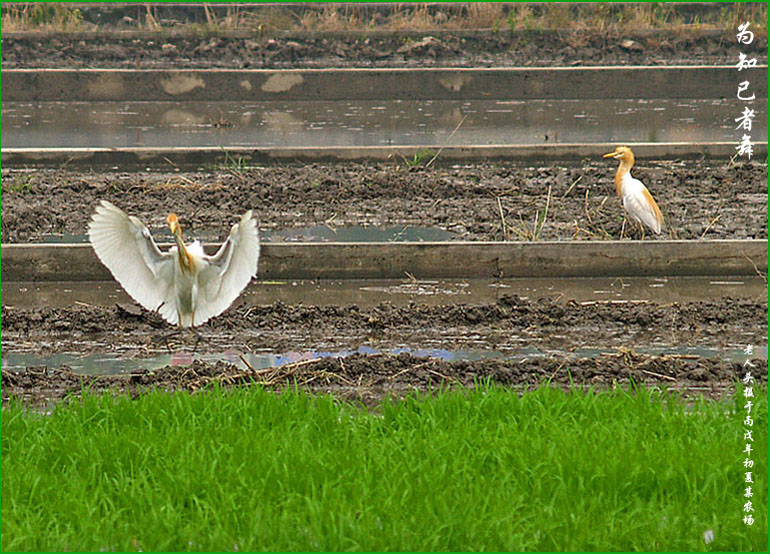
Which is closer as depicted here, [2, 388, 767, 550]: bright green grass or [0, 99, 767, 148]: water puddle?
[2, 388, 767, 550]: bright green grass

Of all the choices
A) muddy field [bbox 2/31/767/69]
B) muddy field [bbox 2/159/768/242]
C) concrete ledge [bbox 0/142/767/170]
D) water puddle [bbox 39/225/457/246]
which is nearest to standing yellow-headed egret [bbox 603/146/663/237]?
muddy field [bbox 2/159/768/242]

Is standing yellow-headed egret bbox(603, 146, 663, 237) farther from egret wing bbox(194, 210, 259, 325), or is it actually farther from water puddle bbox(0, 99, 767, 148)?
water puddle bbox(0, 99, 767, 148)

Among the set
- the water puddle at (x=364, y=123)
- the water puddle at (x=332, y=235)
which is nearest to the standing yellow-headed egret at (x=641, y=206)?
the water puddle at (x=332, y=235)

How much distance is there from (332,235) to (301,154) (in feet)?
8.93

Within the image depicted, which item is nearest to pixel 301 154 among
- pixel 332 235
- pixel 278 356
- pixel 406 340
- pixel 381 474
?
pixel 332 235

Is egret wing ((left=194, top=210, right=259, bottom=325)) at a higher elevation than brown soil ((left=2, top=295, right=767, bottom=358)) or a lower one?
higher

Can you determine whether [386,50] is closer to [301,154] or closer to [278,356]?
[301,154]

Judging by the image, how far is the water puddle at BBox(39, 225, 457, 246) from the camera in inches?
335

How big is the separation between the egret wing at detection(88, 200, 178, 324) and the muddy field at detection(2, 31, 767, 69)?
14828mm

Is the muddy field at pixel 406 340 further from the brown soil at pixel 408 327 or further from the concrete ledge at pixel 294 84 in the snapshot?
the concrete ledge at pixel 294 84

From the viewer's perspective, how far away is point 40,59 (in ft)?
67.7

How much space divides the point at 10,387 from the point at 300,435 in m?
1.85

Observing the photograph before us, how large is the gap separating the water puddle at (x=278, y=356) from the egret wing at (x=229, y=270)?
0.28 meters

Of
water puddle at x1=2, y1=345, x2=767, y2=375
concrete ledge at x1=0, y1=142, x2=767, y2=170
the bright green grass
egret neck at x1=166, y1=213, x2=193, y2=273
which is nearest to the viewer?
the bright green grass
